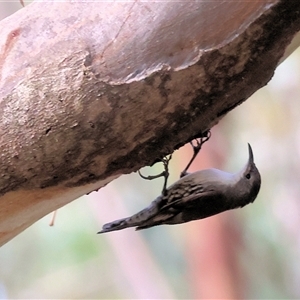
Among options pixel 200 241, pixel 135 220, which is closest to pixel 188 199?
pixel 135 220

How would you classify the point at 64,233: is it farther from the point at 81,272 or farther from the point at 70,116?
the point at 70,116

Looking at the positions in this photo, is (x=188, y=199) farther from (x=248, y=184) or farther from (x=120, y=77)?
(x=120, y=77)

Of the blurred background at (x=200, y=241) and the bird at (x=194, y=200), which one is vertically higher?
the bird at (x=194, y=200)

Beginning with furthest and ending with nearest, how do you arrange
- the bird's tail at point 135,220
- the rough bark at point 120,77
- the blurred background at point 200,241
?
the blurred background at point 200,241
the bird's tail at point 135,220
the rough bark at point 120,77

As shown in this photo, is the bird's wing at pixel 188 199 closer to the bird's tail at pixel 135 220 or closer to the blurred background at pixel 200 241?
the bird's tail at pixel 135 220

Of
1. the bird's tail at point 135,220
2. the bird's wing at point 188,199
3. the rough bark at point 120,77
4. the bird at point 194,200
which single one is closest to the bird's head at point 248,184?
the bird at point 194,200

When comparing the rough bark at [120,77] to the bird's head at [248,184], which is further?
the bird's head at [248,184]

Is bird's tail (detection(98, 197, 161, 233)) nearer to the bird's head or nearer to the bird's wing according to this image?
the bird's wing
